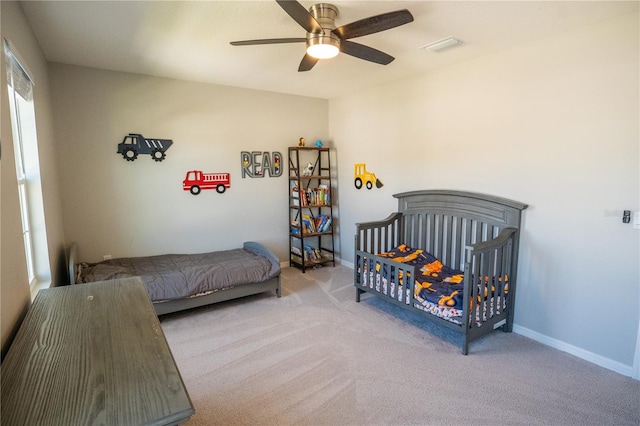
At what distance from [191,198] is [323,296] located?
1962mm

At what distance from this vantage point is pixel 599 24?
93.4 inches

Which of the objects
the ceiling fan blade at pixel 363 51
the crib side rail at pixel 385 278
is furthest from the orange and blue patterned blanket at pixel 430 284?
the ceiling fan blade at pixel 363 51

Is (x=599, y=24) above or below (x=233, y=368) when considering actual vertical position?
above

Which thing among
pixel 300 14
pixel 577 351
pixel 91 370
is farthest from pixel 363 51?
pixel 577 351

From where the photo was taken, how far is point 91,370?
1.11 m

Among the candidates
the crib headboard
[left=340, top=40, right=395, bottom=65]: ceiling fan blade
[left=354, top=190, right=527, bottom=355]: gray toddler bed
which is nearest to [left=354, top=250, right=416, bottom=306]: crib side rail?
[left=354, top=190, right=527, bottom=355]: gray toddler bed

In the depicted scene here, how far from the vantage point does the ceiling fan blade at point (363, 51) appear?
2.29 metres

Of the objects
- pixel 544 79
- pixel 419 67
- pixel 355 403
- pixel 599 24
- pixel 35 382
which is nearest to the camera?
pixel 35 382

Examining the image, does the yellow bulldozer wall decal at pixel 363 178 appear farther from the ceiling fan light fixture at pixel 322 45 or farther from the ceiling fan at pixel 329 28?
the ceiling fan light fixture at pixel 322 45

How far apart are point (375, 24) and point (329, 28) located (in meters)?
0.42

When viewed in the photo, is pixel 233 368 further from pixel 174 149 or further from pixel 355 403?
pixel 174 149

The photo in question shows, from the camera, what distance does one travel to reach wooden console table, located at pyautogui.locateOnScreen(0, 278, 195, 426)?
90cm

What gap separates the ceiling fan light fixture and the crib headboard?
189 cm

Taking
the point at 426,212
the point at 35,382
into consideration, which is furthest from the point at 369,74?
the point at 35,382
